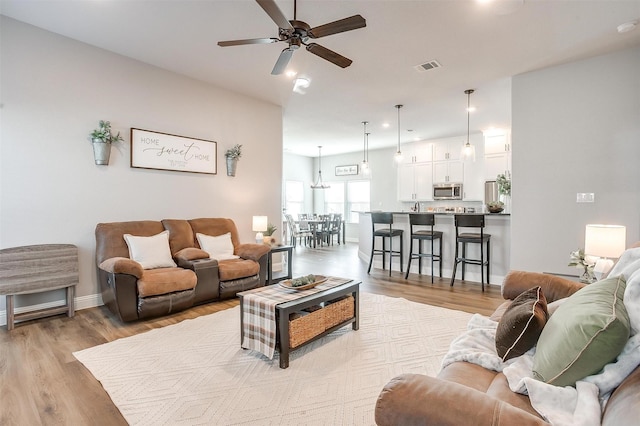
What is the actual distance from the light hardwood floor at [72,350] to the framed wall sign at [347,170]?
5.66m

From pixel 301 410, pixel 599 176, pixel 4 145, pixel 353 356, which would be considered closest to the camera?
pixel 301 410

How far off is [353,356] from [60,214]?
3.31m

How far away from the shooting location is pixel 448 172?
8.12 metres

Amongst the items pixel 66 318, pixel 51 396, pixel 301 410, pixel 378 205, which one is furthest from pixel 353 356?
pixel 378 205

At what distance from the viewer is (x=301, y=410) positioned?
1.84 m

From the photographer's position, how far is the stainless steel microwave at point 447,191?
26.1 feet

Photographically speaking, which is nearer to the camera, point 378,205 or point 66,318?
point 66,318

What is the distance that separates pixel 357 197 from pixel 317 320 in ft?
26.7

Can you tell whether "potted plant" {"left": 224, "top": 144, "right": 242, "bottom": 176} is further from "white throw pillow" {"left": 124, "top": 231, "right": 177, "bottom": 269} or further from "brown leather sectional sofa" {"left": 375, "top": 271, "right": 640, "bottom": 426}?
"brown leather sectional sofa" {"left": 375, "top": 271, "right": 640, "bottom": 426}

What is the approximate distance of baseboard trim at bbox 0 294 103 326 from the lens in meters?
3.14

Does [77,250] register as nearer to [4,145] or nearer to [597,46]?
[4,145]

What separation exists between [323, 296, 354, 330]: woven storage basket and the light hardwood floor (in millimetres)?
1434

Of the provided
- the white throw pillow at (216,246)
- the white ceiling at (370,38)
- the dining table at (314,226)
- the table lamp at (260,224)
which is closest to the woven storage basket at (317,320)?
the white throw pillow at (216,246)

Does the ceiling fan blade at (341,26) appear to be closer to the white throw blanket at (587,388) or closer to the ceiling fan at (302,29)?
the ceiling fan at (302,29)
